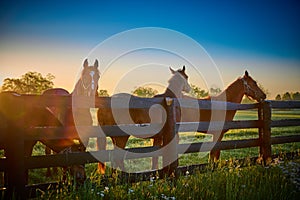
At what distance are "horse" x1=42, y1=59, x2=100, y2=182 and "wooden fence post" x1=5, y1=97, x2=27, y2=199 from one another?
78 centimetres

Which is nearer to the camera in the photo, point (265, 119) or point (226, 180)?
point (226, 180)

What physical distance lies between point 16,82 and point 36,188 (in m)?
33.0

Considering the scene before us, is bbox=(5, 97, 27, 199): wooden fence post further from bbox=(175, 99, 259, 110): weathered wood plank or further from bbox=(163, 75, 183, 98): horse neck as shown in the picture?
bbox=(163, 75, 183, 98): horse neck

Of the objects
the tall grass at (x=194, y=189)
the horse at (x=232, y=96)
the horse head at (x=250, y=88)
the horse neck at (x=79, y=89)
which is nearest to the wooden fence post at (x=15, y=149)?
the tall grass at (x=194, y=189)

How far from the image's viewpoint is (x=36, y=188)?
3.82 metres

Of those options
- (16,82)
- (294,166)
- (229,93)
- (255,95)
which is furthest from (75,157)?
(16,82)

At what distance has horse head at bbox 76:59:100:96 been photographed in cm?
733

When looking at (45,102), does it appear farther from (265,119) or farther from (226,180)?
(265,119)

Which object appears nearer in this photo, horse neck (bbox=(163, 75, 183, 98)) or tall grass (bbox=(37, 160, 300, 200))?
tall grass (bbox=(37, 160, 300, 200))

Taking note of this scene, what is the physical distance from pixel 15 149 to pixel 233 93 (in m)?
6.90

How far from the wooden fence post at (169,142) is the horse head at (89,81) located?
3.02 metres

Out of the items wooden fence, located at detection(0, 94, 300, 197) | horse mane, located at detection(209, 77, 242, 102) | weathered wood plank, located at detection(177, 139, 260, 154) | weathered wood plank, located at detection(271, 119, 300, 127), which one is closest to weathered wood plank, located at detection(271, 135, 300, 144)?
wooden fence, located at detection(0, 94, 300, 197)

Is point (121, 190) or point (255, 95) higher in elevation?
point (255, 95)

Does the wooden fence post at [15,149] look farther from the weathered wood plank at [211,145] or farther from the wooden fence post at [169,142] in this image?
the weathered wood plank at [211,145]
